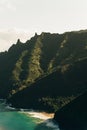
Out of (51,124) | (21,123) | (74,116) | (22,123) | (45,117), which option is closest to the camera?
(74,116)

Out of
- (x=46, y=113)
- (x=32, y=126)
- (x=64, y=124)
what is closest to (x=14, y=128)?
(x=32, y=126)

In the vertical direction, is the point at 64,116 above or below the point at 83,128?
above

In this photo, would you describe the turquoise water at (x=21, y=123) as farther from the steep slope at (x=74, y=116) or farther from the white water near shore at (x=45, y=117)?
the steep slope at (x=74, y=116)

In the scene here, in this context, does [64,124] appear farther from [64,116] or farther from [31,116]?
[31,116]

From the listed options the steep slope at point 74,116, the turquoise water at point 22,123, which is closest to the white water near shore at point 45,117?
the turquoise water at point 22,123

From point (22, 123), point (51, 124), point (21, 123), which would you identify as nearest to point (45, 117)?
point (22, 123)

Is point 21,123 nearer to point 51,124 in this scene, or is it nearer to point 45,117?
point 51,124
